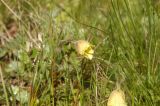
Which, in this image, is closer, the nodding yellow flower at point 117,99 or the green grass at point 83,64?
Result: the nodding yellow flower at point 117,99

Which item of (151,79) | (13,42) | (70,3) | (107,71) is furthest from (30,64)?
(70,3)

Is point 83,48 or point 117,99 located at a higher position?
point 83,48

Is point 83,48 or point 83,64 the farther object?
point 83,64

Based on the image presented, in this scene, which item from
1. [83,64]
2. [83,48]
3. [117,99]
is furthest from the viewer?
[83,64]

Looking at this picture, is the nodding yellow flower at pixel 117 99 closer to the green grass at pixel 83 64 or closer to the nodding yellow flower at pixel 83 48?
the green grass at pixel 83 64

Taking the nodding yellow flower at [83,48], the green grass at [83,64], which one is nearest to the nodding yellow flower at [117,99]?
the green grass at [83,64]

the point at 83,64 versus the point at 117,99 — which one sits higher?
the point at 83,64

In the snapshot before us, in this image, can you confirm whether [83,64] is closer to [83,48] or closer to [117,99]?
[83,48]

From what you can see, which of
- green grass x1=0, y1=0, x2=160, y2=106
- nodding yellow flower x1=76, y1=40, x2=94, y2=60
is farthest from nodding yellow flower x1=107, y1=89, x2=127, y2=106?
nodding yellow flower x1=76, y1=40, x2=94, y2=60

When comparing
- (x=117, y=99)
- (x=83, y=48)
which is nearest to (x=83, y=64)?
(x=83, y=48)

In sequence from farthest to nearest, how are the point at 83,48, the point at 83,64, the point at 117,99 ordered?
the point at 83,64, the point at 83,48, the point at 117,99
